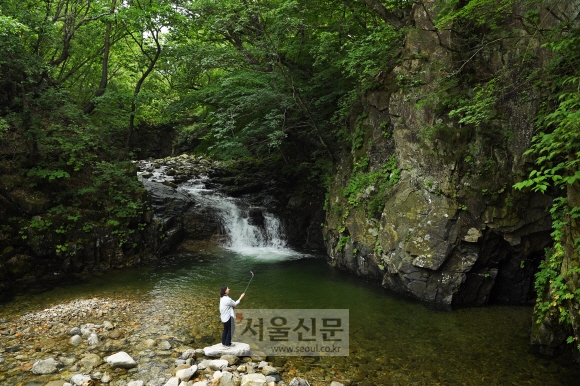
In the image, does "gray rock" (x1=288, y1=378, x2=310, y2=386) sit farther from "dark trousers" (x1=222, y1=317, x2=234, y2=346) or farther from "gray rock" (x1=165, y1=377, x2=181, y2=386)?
"gray rock" (x1=165, y1=377, x2=181, y2=386)

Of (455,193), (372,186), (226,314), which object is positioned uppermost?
(372,186)

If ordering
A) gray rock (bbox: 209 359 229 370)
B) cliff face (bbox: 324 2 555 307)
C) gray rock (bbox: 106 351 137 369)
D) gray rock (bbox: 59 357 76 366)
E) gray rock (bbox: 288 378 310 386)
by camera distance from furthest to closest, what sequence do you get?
1. cliff face (bbox: 324 2 555 307)
2. gray rock (bbox: 59 357 76 366)
3. gray rock (bbox: 106 351 137 369)
4. gray rock (bbox: 209 359 229 370)
5. gray rock (bbox: 288 378 310 386)

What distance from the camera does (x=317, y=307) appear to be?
1053cm

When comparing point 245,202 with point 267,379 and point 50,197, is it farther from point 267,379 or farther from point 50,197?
point 267,379

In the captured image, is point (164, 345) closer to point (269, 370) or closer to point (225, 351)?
point (225, 351)

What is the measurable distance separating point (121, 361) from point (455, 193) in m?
9.13

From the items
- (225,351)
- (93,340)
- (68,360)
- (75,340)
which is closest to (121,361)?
(68,360)

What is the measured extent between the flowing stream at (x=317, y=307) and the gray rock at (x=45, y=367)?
0.38ft

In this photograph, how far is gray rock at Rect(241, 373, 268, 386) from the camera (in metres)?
6.18

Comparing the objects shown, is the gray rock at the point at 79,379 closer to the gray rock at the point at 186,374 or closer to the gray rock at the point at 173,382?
the gray rock at the point at 173,382

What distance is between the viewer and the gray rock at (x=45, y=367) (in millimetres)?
6645

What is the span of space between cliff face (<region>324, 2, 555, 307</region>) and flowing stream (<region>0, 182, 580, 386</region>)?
2.78 ft

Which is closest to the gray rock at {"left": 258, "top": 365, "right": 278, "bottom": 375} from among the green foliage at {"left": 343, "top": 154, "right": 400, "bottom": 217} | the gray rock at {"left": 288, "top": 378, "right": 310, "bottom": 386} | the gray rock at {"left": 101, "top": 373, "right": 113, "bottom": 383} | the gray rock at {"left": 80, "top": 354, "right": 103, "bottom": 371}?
the gray rock at {"left": 288, "top": 378, "right": 310, "bottom": 386}

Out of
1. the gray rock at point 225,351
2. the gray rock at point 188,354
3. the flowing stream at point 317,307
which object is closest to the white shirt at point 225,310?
the gray rock at point 225,351
